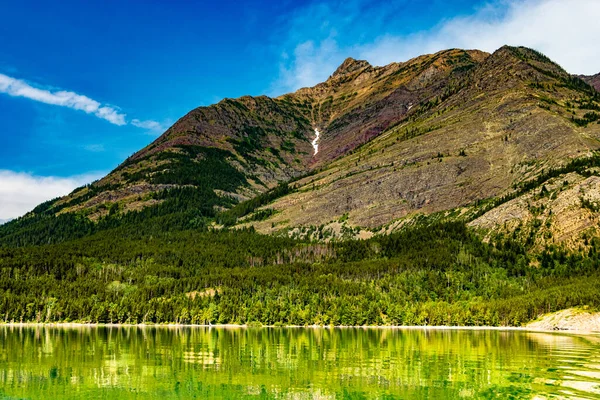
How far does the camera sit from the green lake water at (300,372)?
54.9 meters

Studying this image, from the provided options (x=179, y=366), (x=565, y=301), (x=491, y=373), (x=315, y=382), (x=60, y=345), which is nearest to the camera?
(x=315, y=382)

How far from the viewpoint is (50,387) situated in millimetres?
58156

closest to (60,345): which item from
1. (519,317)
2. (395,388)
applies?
(395,388)

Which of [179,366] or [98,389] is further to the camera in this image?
[179,366]

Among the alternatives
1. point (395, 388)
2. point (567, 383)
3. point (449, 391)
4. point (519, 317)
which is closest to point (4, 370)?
point (395, 388)

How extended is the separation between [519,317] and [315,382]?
498 ft

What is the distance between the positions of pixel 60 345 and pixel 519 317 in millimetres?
145876

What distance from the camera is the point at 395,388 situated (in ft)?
188

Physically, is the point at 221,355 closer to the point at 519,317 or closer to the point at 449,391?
the point at 449,391

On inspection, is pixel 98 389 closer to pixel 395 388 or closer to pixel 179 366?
pixel 179 366

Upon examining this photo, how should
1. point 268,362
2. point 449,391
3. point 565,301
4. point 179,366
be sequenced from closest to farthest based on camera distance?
point 449,391
point 179,366
point 268,362
point 565,301

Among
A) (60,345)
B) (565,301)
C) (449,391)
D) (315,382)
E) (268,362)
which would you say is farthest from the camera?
(565,301)

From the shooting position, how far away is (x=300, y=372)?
69938 millimetres

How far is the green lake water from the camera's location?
54906mm
